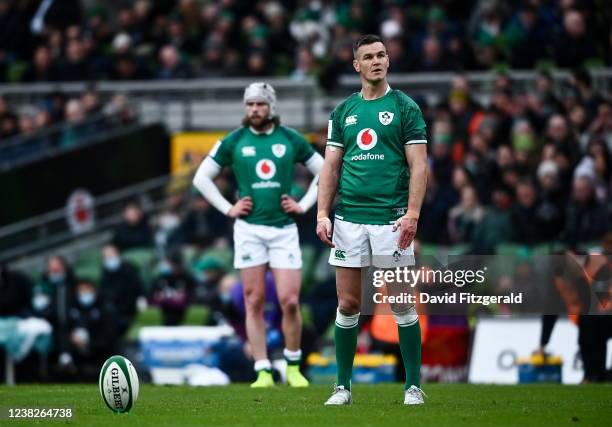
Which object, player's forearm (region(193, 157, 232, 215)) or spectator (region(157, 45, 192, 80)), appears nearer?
player's forearm (region(193, 157, 232, 215))

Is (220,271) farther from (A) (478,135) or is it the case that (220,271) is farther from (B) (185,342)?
(A) (478,135)

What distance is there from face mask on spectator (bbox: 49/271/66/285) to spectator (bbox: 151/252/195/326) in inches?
57.1

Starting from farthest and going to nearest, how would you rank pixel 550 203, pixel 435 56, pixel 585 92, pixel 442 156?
pixel 435 56, pixel 442 156, pixel 585 92, pixel 550 203

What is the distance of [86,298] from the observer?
70.2ft

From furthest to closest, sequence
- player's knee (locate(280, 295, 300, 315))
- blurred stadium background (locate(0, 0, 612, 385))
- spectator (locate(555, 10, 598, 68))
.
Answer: spectator (locate(555, 10, 598, 68)) → blurred stadium background (locate(0, 0, 612, 385)) → player's knee (locate(280, 295, 300, 315))

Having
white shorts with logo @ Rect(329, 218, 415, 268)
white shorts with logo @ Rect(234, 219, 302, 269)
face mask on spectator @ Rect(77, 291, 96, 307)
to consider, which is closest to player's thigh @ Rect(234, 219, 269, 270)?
white shorts with logo @ Rect(234, 219, 302, 269)

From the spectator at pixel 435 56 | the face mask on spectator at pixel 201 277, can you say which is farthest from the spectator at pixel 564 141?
the face mask on spectator at pixel 201 277

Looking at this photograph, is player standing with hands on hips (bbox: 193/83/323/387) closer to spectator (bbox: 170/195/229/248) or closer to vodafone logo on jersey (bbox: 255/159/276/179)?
vodafone logo on jersey (bbox: 255/159/276/179)

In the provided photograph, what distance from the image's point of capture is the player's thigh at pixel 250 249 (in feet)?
45.4

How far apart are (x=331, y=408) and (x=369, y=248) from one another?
48.8 inches

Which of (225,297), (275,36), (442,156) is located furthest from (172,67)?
(225,297)

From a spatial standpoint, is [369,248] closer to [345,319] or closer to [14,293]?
[345,319]

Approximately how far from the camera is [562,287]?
12.7m

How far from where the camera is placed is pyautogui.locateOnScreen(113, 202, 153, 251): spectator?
23.2 metres
